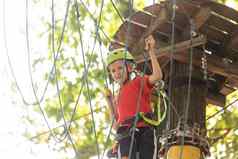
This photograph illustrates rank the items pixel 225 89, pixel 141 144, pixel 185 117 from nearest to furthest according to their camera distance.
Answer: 1. pixel 141 144
2. pixel 185 117
3. pixel 225 89

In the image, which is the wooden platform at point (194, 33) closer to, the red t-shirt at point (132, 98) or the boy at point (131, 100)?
the boy at point (131, 100)

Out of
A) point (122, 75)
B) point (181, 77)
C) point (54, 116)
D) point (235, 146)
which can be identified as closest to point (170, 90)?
point (181, 77)

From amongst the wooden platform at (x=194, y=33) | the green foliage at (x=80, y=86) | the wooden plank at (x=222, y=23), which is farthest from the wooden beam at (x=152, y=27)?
the green foliage at (x=80, y=86)

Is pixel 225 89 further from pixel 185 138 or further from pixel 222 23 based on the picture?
pixel 185 138

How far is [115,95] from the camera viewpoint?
4.14 m

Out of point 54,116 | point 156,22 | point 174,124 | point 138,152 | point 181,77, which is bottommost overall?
point 138,152

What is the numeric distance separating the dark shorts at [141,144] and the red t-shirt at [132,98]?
0.10 metres

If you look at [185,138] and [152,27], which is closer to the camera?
[185,138]

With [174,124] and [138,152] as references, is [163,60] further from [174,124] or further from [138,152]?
[138,152]

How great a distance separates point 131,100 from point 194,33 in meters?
0.83

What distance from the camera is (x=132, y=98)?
12.8ft

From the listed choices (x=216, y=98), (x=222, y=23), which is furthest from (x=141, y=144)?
(x=216, y=98)

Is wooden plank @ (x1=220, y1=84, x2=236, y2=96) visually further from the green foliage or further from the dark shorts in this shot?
the green foliage

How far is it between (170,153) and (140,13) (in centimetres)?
98
